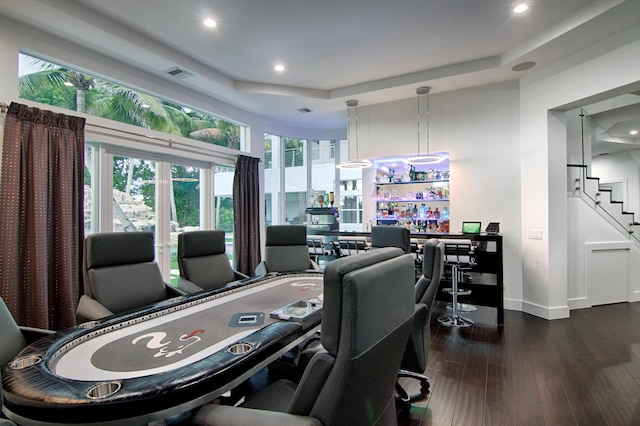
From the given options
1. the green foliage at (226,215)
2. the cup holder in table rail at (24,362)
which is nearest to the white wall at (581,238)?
the green foliage at (226,215)

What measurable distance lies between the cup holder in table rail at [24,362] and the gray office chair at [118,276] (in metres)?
0.99

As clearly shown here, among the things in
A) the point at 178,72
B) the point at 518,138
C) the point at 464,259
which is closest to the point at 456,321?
the point at 464,259

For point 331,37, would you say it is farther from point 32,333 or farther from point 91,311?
point 32,333

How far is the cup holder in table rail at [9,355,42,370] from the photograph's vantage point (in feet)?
4.04

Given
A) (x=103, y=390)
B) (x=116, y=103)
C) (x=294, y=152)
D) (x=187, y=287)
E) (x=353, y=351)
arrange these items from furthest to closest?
(x=294, y=152)
(x=116, y=103)
(x=187, y=287)
(x=103, y=390)
(x=353, y=351)

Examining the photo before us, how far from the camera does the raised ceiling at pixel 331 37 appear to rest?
302 cm

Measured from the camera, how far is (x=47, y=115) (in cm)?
311

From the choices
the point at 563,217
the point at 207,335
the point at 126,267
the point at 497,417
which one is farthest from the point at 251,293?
the point at 563,217

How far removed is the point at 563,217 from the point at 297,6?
4119 mm

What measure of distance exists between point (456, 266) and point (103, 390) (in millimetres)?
3760

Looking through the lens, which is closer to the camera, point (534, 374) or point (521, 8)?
point (534, 374)

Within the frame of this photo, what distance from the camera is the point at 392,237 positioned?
3.55 m

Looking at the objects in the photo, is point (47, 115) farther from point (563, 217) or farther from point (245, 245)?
point (563, 217)

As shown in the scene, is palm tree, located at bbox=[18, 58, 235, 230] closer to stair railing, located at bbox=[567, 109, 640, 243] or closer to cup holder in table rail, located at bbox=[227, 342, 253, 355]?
cup holder in table rail, located at bbox=[227, 342, 253, 355]
